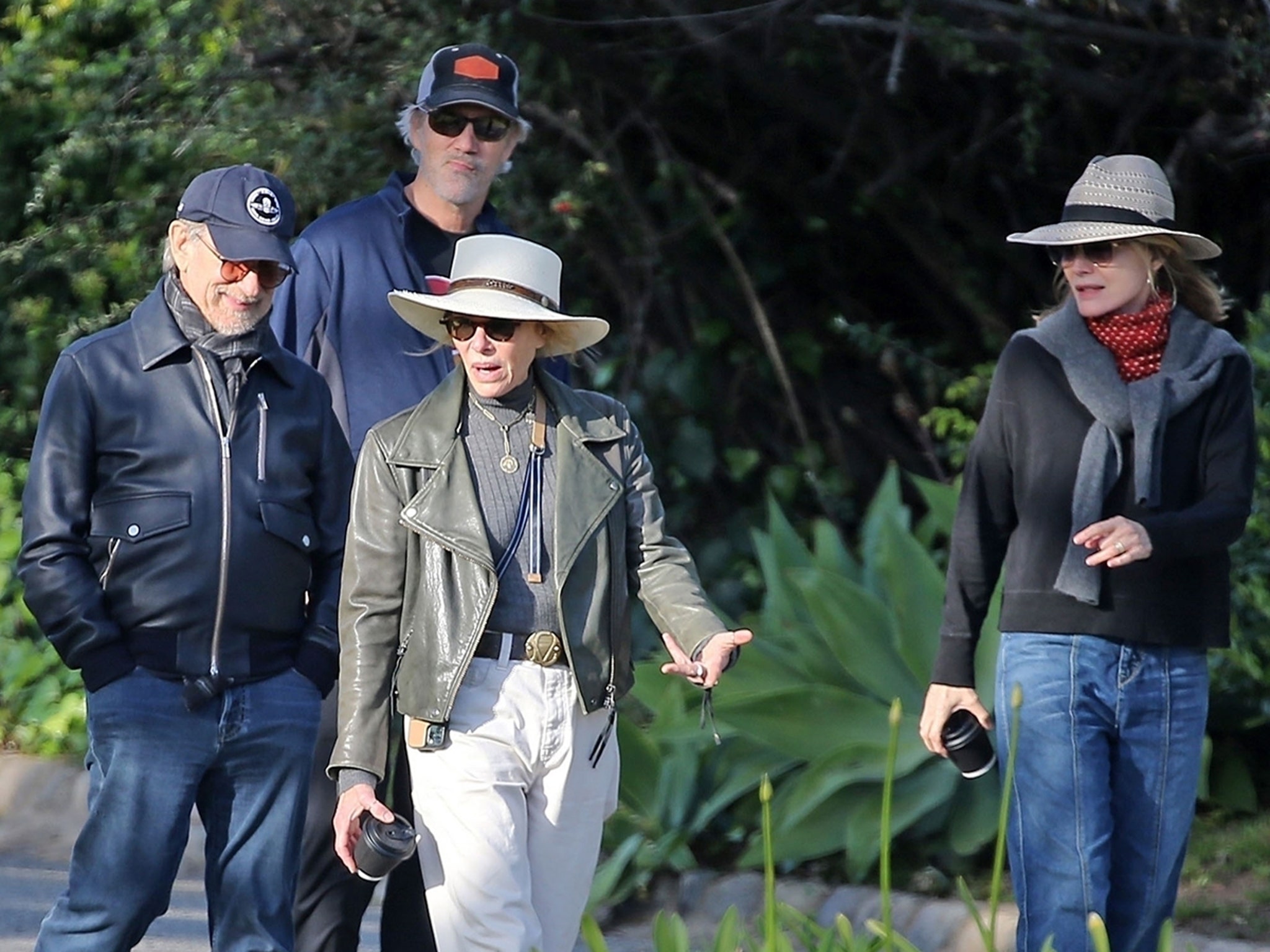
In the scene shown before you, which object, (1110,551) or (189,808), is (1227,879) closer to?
(1110,551)

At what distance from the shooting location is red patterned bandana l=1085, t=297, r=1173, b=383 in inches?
146

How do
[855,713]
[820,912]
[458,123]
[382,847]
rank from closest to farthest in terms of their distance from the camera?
[382,847] → [458,123] → [820,912] → [855,713]

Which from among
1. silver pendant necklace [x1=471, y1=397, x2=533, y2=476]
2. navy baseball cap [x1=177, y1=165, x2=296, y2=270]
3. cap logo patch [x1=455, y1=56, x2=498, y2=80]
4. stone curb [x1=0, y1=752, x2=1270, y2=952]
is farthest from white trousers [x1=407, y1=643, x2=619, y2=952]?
cap logo patch [x1=455, y1=56, x2=498, y2=80]

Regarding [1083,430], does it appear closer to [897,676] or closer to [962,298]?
[897,676]

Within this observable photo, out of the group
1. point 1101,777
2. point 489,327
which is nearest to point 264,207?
point 489,327

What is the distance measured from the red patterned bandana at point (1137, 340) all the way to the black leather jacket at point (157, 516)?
160cm

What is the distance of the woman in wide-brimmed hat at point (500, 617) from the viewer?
333 centimetres

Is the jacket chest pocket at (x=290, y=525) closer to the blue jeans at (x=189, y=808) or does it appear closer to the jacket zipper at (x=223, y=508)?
the jacket zipper at (x=223, y=508)

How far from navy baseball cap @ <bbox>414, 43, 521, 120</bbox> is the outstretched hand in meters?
1.42

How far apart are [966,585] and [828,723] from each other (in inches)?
67.5

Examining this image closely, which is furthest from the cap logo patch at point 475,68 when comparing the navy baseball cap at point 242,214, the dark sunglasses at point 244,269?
the dark sunglasses at point 244,269

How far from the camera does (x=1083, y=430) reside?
12.1 ft

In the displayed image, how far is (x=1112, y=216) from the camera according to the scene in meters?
3.75

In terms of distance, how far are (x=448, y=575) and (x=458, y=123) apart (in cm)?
122
